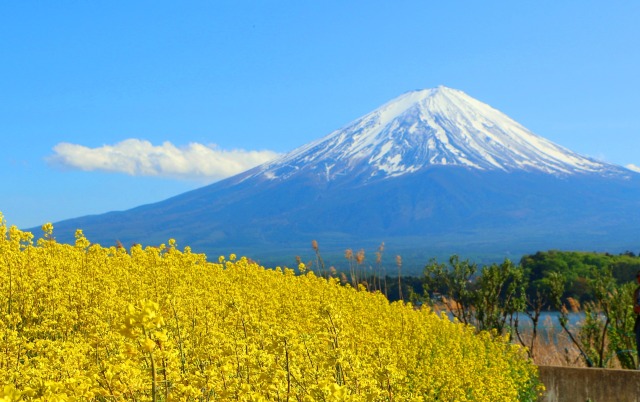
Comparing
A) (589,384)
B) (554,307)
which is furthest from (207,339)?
(554,307)

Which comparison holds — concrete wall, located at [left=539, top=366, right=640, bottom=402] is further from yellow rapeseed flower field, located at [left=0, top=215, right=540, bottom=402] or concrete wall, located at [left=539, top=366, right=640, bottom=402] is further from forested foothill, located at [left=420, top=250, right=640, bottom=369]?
forested foothill, located at [left=420, top=250, right=640, bottom=369]

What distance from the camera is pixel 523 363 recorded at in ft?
34.6

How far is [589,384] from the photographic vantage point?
10367 millimetres

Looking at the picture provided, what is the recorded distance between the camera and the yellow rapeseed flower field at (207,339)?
15.7ft

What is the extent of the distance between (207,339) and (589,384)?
631cm

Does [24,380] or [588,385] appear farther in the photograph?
[588,385]

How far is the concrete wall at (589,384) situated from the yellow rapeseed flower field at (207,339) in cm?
29

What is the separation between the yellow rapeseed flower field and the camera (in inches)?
189

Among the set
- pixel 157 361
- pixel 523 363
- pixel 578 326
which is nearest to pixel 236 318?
pixel 157 361

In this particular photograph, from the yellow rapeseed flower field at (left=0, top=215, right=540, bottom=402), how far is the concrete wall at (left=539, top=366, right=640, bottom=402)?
29 cm

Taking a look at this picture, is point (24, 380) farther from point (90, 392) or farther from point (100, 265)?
point (100, 265)

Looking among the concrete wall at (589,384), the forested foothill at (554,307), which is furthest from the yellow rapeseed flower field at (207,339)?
the forested foothill at (554,307)

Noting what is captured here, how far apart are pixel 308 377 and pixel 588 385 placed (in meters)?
6.27

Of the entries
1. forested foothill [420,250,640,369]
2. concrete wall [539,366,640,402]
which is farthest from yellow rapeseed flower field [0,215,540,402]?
forested foothill [420,250,640,369]
